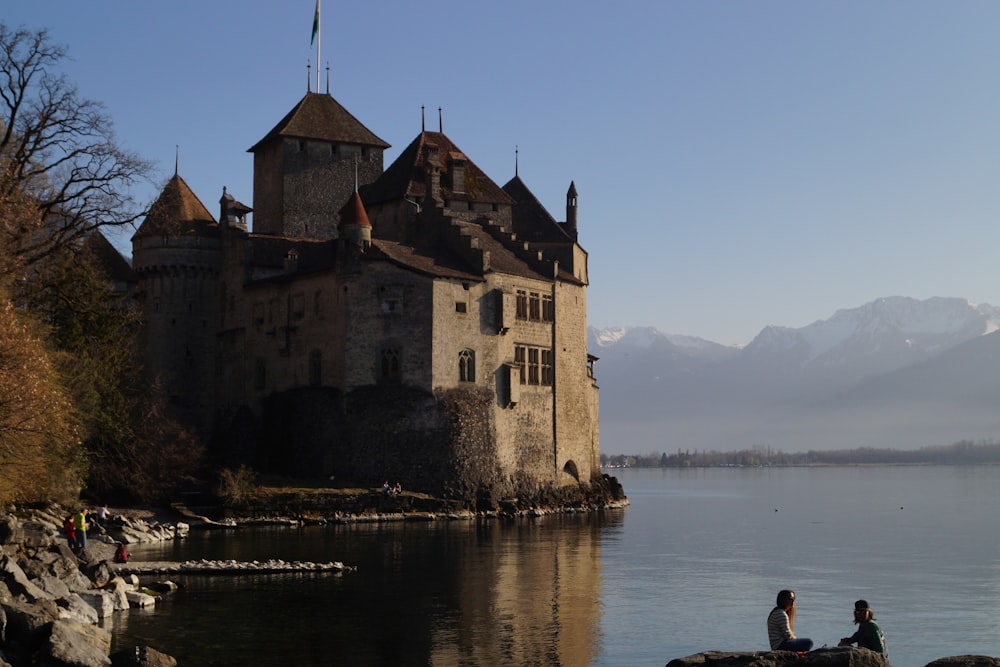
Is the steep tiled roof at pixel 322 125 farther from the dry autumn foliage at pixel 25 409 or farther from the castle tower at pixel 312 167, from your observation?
the dry autumn foliage at pixel 25 409

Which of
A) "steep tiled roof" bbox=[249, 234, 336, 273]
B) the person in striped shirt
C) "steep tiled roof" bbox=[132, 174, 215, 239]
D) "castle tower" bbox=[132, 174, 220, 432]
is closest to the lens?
the person in striped shirt

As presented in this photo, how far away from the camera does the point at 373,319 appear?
244 feet

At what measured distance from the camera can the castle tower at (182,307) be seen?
84000mm

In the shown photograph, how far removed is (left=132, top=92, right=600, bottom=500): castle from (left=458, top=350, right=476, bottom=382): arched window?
0.08 meters

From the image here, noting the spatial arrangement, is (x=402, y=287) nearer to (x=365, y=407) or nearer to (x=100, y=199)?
(x=365, y=407)

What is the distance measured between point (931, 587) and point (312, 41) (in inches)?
2414

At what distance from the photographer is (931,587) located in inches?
1788

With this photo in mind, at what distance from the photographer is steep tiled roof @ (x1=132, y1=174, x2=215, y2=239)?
82.9 metres

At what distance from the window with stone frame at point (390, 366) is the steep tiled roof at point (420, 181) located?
13.3 meters

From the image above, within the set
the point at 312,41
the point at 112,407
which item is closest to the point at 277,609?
the point at 112,407

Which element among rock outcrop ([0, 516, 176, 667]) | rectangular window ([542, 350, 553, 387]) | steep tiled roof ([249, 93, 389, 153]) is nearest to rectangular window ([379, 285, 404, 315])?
rectangular window ([542, 350, 553, 387])

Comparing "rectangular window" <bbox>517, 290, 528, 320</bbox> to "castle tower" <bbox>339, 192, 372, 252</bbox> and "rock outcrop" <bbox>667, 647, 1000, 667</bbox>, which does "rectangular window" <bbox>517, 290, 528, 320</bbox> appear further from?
"rock outcrop" <bbox>667, 647, 1000, 667</bbox>

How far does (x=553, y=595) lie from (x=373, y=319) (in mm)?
36075

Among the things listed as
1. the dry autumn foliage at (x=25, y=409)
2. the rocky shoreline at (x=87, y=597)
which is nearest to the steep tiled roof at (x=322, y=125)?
the rocky shoreline at (x=87, y=597)
